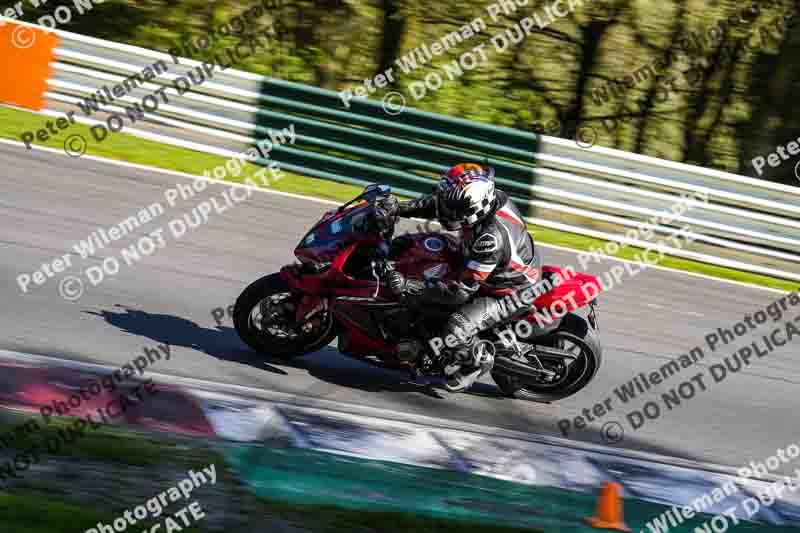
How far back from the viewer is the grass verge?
13516mm

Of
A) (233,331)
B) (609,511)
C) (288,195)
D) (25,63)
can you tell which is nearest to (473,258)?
(609,511)

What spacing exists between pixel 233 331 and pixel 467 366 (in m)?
2.22

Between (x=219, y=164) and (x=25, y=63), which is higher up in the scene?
(x=25, y=63)

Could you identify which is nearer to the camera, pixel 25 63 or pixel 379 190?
pixel 379 190

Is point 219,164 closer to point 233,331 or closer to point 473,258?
point 233,331

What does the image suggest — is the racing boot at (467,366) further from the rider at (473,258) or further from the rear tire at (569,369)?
the rear tire at (569,369)

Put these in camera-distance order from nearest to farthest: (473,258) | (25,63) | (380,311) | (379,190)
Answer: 1. (473,258)
2. (379,190)
3. (380,311)
4. (25,63)

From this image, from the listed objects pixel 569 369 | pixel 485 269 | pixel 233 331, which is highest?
pixel 485 269

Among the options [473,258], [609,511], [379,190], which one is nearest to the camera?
[609,511]

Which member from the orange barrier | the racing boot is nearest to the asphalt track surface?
the racing boot

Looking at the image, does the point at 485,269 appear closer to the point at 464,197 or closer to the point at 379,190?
the point at 464,197

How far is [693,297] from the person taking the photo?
12211 mm

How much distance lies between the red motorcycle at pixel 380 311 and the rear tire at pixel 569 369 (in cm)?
1

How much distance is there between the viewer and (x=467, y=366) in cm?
781
